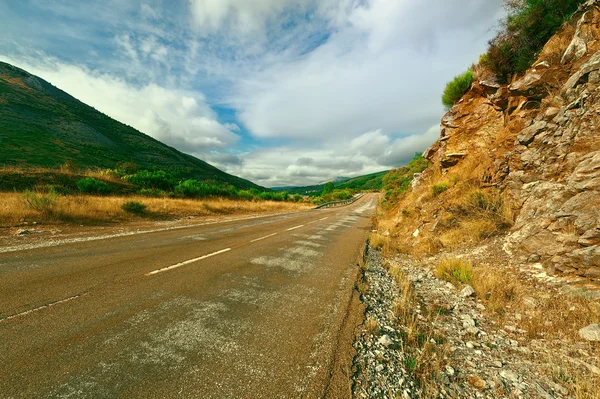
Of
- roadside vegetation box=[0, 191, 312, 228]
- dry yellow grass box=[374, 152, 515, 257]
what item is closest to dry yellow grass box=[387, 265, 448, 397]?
dry yellow grass box=[374, 152, 515, 257]

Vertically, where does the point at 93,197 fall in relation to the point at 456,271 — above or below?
above

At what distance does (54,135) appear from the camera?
4881 cm

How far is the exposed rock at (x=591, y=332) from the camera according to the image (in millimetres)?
2957

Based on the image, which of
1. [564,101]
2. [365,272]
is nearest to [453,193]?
[564,101]

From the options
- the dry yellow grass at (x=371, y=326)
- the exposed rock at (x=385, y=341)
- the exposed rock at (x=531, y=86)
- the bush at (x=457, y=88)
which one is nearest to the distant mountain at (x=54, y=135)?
the dry yellow grass at (x=371, y=326)

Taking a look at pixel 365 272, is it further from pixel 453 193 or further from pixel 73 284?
pixel 73 284

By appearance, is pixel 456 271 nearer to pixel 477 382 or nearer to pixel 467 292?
pixel 467 292

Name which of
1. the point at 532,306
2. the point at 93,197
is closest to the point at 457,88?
the point at 532,306

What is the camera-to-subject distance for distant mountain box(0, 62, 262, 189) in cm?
3766

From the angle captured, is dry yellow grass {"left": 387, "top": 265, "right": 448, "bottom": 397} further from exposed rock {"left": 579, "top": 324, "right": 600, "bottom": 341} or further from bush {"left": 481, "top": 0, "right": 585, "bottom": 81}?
bush {"left": 481, "top": 0, "right": 585, "bottom": 81}

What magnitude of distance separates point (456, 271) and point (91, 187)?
24.5 meters

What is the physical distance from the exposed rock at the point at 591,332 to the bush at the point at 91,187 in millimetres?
25617

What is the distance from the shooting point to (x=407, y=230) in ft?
36.4

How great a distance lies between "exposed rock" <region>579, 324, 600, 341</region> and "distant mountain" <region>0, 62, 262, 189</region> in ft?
164
